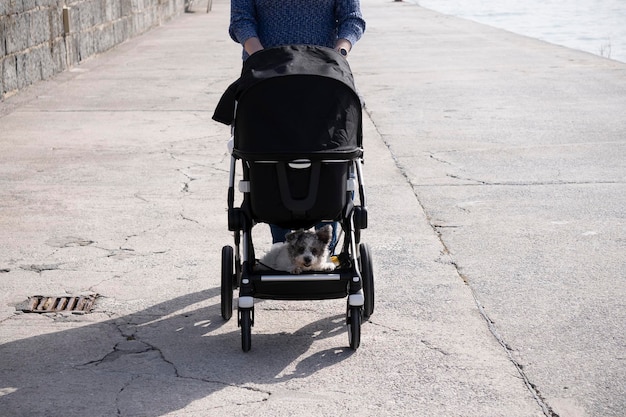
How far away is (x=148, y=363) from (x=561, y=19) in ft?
107

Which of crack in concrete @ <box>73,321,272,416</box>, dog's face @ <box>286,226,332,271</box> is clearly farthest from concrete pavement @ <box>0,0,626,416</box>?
dog's face @ <box>286,226,332,271</box>

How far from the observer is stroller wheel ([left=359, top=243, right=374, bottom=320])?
4.98 metres

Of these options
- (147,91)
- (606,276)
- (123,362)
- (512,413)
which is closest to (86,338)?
(123,362)

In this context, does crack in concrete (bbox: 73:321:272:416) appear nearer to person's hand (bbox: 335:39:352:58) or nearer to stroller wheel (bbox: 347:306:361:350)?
stroller wheel (bbox: 347:306:361:350)

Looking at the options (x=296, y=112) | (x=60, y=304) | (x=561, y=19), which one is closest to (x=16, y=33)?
(x=60, y=304)

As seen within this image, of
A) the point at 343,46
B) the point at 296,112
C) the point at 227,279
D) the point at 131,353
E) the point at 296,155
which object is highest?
the point at 343,46

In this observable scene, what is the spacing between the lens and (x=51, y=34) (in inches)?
577

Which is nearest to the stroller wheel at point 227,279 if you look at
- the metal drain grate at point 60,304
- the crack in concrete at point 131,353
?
the crack in concrete at point 131,353

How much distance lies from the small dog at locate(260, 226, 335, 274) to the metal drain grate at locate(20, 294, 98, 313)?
1.17m

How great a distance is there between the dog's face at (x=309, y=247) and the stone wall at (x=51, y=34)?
8422 mm

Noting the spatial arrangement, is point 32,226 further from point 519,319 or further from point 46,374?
point 519,319

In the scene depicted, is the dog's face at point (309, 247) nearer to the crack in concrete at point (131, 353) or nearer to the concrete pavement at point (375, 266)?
the concrete pavement at point (375, 266)

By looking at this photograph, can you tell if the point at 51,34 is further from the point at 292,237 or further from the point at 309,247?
the point at 309,247

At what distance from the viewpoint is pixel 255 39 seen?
535cm
